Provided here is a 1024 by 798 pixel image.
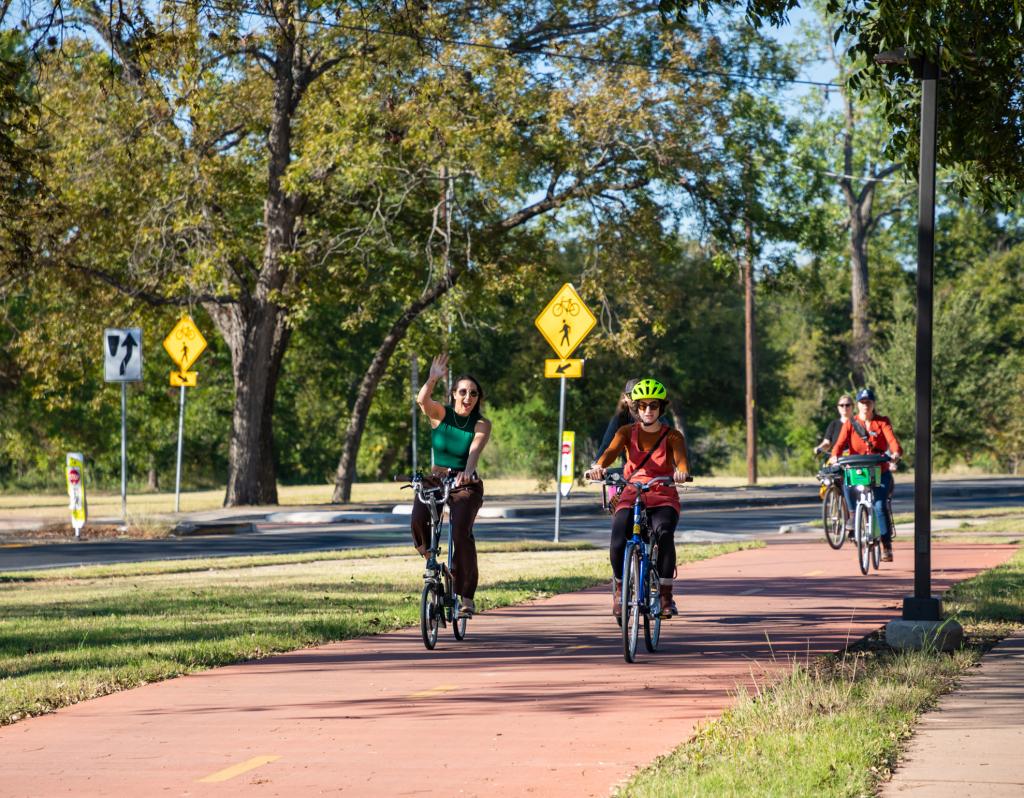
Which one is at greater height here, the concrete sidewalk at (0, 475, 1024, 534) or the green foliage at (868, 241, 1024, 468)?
the green foliage at (868, 241, 1024, 468)

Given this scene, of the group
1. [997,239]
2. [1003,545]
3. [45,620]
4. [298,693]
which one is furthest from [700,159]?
[997,239]

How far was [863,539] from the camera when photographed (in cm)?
1691

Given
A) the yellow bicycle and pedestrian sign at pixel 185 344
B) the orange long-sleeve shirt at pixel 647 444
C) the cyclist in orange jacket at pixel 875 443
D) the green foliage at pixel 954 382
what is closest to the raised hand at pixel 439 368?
the orange long-sleeve shirt at pixel 647 444

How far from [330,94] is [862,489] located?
1661cm

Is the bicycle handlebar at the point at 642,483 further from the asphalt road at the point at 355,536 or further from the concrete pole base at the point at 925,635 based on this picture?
the asphalt road at the point at 355,536

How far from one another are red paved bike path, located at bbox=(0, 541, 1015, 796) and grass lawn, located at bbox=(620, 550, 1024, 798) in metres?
0.27

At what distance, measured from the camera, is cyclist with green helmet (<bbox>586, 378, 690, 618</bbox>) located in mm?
10805

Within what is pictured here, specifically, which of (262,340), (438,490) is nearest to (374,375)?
(262,340)

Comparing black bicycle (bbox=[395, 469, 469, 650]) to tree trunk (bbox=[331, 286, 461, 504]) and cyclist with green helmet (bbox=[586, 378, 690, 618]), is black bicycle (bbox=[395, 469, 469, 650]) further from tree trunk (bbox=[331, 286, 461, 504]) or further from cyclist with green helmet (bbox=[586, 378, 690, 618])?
tree trunk (bbox=[331, 286, 461, 504])

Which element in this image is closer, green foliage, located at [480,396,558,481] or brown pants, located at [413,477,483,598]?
brown pants, located at [413,477,483,598]

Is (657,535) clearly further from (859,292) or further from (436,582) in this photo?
(859,292)

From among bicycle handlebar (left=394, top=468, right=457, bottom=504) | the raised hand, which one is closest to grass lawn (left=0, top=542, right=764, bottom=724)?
bicycle handlebar (left=394, top=468, right=457, bottom=504)

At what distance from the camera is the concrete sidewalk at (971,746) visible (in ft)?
20.2

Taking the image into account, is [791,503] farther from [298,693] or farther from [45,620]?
[298,693]
